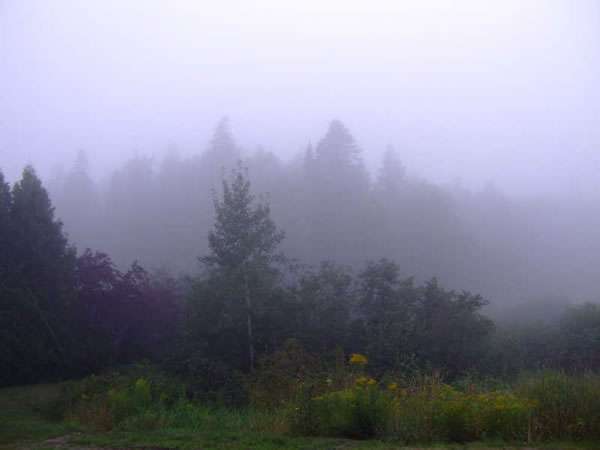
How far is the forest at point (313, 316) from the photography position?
7.18 meters

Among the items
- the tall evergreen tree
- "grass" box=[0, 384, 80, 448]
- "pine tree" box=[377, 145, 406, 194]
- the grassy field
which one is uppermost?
"pine tree" box=[377, 145, 406, 194]

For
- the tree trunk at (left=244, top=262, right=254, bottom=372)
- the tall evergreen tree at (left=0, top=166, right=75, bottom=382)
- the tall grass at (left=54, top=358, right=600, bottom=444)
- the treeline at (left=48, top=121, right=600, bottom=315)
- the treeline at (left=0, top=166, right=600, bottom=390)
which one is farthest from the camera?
the treeline at (left=48, top=121, right=600, bottom=315)

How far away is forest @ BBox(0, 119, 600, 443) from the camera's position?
23.6ft

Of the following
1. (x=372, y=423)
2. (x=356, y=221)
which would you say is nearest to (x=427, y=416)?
(x=372, y=423)

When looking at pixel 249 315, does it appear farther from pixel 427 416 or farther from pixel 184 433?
pixel 427 416

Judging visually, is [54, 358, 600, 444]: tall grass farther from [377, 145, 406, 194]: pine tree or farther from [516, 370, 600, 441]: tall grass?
[377, 145, 406, 194]: pine tree

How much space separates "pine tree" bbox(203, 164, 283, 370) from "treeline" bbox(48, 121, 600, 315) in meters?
14.3

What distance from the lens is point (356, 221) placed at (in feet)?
113

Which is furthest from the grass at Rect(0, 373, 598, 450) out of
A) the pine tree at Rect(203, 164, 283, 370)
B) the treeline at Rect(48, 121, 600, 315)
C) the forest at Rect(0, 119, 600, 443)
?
the treeline at Rect(48, 121, 600, 315)

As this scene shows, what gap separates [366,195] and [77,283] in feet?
78.6

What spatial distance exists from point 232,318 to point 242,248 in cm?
245

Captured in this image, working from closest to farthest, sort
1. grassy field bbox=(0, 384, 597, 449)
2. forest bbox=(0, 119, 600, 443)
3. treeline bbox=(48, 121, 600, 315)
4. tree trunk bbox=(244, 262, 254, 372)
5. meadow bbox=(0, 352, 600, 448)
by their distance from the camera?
grassy field bbox=(0, 384, 597, 449), meadow bbox=(0, 352, 600, 448), forest bbox=(0, 119, 600, 443), tree trunk bbox=(244, 262, 254, 372), treeline bbox=(48, 121, 600, 315)

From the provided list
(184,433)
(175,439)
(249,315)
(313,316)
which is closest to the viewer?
(175,439)

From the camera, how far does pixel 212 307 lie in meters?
16.4
